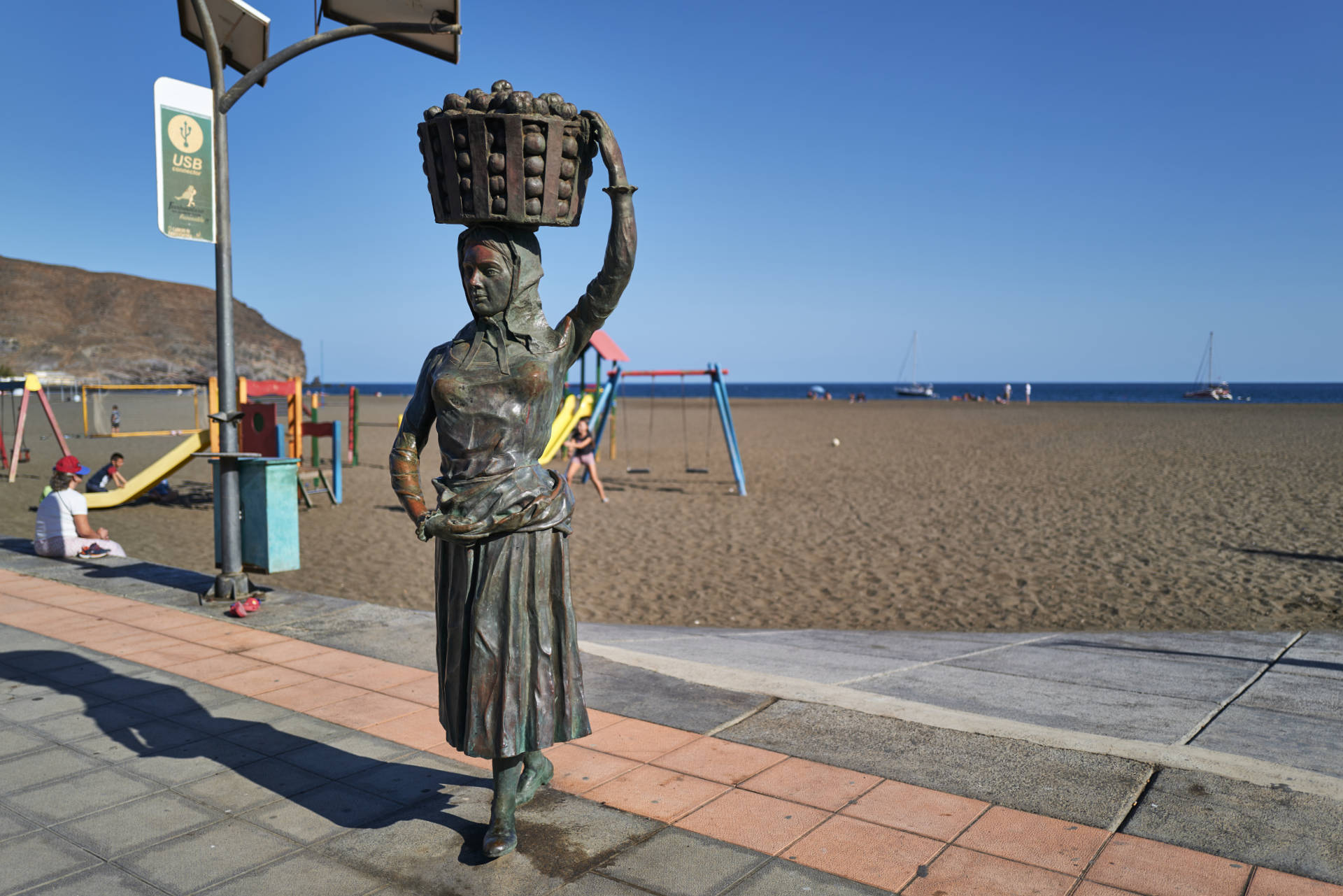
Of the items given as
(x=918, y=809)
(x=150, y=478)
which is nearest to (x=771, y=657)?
(x=918, y=809)

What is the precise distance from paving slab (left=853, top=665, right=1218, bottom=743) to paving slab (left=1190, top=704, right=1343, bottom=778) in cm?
12

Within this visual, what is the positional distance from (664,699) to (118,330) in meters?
111

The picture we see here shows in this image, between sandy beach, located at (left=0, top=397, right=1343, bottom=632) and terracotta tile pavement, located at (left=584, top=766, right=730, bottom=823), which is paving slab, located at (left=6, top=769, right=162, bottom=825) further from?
sandy beach, located at (left=0, top=397, right=1343, bottom=632)

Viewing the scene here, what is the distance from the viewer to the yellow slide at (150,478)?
1287 centimetres

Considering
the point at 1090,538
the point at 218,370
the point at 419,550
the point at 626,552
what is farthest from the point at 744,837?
the point at 1090,538

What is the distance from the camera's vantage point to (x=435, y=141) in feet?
9.21

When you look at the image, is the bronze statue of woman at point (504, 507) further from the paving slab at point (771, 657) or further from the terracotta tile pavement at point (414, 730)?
the paving slab at point (771, 657)

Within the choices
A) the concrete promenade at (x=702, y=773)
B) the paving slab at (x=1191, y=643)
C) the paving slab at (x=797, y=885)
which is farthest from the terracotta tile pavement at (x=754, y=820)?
the paving slab at (x=1191, y=643)

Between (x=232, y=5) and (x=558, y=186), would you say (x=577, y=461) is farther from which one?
(x=558, y=186)

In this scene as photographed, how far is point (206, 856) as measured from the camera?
3.00m

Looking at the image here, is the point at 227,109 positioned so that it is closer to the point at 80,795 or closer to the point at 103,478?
the point at 80,795

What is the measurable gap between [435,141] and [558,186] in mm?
409

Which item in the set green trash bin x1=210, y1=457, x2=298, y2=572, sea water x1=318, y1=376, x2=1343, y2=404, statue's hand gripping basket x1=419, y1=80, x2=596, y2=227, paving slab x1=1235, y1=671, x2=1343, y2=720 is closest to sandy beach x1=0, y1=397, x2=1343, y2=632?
green trash bin x1=210, y1=457, x2=298, y2=572

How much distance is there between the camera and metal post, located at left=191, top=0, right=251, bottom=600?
6406 millimetres
